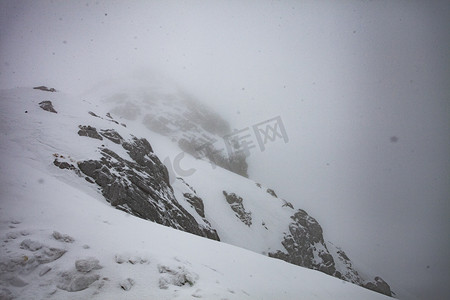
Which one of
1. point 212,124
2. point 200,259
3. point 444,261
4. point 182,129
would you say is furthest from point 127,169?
point 444,261

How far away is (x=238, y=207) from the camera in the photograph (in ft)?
115

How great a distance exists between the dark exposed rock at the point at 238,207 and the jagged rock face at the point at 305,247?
620 centimetres

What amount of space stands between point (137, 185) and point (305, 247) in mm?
35151

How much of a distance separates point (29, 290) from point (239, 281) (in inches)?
185

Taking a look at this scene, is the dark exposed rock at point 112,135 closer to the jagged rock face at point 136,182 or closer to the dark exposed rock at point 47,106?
the jagged rock face at point 136,182

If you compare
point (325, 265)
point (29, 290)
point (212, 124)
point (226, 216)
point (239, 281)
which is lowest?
point (325, 265)

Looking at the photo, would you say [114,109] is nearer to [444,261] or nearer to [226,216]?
[226,216]

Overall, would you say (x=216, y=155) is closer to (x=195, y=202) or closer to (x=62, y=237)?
(x=195, y=202)

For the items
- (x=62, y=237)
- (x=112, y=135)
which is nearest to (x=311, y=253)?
(x=112, y=135)

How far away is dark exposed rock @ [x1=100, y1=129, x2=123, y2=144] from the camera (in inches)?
736

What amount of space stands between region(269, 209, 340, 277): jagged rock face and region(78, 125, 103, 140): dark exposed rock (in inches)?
1115

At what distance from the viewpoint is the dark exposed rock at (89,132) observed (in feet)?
56.1

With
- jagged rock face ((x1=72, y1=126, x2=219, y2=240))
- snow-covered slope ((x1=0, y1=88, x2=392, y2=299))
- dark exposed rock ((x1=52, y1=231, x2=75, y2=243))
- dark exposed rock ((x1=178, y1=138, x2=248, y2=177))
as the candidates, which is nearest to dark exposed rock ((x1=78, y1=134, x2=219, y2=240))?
jagged rock face ((x1=72, y1=126, x2=219, y2=240))

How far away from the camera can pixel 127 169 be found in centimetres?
1575
